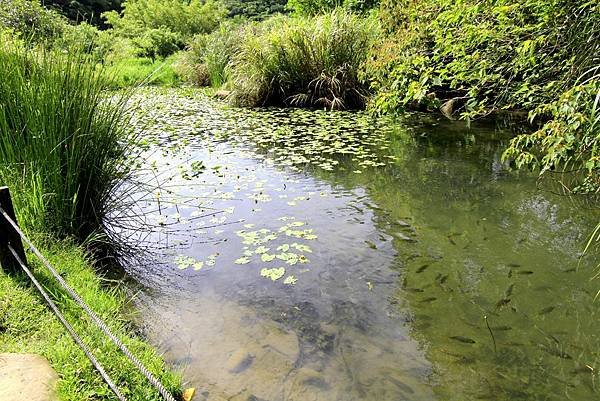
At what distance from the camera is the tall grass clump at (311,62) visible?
29.8 ft

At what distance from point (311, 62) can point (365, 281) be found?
7.27m

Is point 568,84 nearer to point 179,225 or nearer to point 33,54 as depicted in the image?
point 179,225

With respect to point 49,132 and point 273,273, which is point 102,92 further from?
point 273,273

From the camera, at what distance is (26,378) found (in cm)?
162

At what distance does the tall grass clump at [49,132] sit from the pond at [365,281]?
55 cm

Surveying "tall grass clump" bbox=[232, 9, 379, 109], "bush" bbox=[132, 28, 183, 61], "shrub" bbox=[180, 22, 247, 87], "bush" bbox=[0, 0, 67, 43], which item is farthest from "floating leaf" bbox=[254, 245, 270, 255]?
"bush" bbox=[132, 28, 183, 61]

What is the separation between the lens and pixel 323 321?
2467 mm

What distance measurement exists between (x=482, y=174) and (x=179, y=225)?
3461 mm

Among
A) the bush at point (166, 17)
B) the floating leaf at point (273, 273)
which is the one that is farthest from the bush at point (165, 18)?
the floating leaf at point (273, 273)

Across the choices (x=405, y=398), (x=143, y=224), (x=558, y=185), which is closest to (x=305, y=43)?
(x=558, y=185)

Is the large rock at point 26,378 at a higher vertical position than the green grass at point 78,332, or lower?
higher

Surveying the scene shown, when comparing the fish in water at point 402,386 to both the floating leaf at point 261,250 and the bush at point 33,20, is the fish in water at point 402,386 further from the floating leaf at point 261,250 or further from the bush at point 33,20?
the bush at point 33,20

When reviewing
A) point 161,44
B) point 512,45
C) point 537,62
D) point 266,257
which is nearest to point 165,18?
point 161,44

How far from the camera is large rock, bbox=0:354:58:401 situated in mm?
1539
